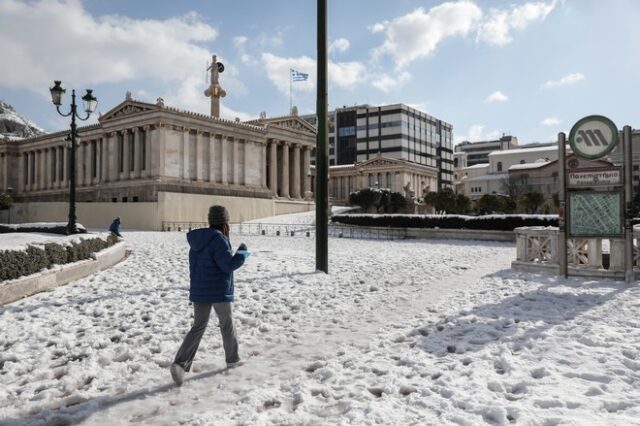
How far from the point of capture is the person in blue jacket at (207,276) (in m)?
4.87

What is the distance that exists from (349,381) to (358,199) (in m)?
46.7

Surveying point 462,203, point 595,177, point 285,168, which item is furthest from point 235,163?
point 595,177

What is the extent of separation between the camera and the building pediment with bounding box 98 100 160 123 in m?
45.3

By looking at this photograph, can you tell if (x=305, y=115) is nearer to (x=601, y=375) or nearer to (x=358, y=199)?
(x=358, y=199)

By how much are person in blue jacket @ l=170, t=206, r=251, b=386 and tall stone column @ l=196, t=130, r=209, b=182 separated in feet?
144

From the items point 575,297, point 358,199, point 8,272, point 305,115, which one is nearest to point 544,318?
point 575,297

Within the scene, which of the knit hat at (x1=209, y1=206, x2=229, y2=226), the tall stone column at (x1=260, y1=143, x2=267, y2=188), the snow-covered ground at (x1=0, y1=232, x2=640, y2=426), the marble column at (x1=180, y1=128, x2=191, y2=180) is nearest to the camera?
the snow-covered ground at (x1=0, y1=232, x2=640, y2=426)

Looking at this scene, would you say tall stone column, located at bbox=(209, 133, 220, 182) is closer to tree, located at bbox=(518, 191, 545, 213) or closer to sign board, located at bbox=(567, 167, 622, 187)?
tree, located at bbox=(518, 191, 545, 213)

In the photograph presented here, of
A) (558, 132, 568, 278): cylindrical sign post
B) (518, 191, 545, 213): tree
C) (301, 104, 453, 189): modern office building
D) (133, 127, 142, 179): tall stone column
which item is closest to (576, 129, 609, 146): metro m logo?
(558, 132, 568, 278): cylindrical sign post

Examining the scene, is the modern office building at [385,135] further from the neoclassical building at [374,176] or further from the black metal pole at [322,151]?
the black metal pole at [322,151]

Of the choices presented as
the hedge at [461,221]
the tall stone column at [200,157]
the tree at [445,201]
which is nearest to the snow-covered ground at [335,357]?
the hedge at [461,221]

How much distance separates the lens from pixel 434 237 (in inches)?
1153

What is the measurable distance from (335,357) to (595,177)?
346 inches

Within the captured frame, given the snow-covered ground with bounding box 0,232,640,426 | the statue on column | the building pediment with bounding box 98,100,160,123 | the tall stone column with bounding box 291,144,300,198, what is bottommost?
the snow-covered ground with bounding box 0,232,640,426
